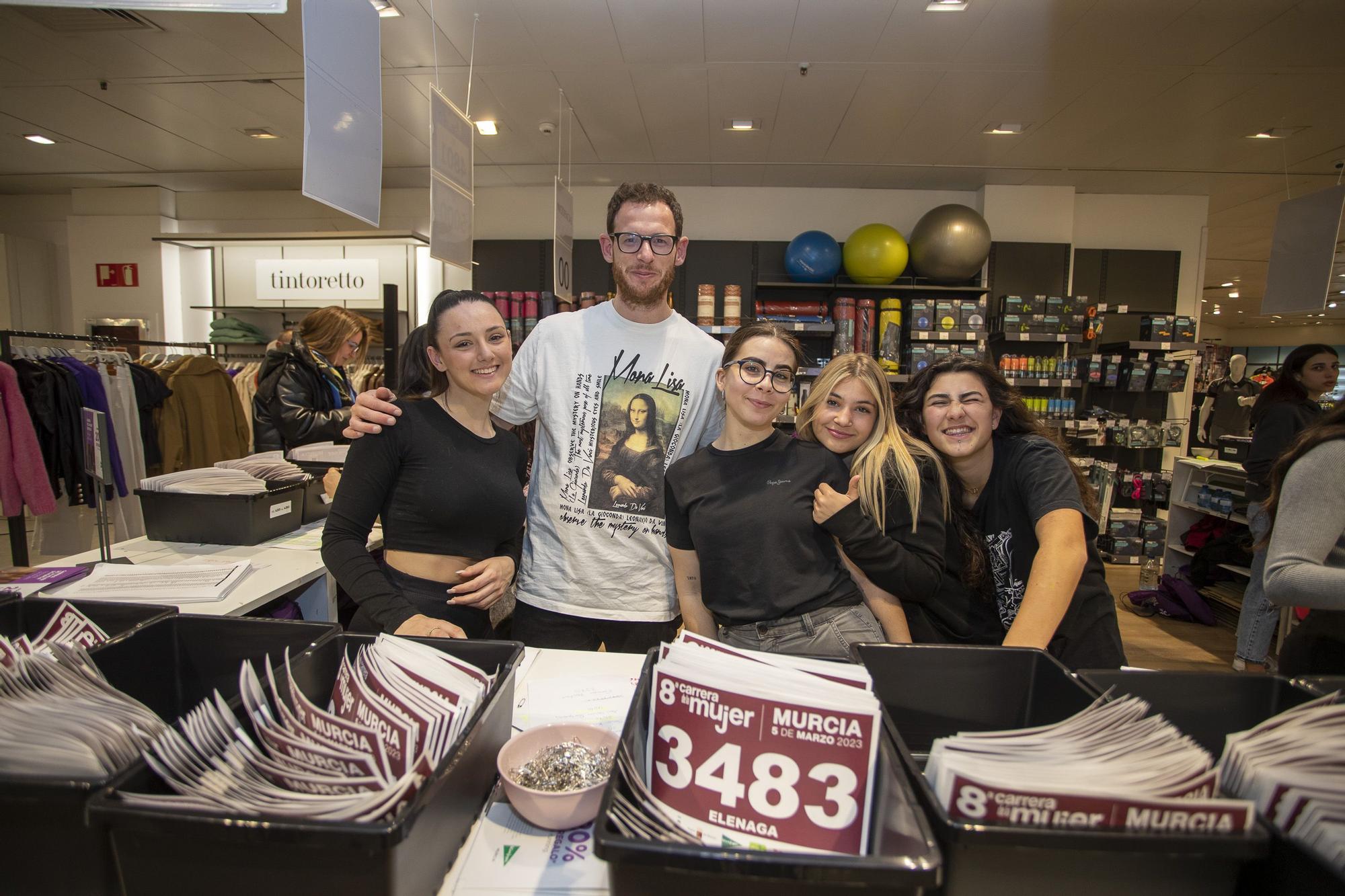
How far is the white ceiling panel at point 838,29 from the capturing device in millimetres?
3270

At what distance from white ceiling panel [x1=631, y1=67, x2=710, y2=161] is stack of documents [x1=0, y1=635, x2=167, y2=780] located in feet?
13.8

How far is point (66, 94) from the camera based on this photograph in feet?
15.0

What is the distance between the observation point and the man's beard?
186 cm

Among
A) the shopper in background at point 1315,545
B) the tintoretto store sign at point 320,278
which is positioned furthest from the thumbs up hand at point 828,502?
the tintoretto store sign at point 320,278

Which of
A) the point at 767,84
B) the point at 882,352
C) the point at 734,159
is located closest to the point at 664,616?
the point at 767,84

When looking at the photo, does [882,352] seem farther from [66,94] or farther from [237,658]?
[66,94]

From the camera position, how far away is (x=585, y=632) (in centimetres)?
186

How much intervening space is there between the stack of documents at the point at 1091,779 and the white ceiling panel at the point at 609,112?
14.3 feet

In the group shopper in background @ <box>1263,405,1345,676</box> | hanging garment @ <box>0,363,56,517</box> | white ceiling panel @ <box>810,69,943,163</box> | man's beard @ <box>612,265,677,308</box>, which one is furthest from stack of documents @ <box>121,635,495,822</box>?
hanging garment @ <box>0,363,56,517</box>

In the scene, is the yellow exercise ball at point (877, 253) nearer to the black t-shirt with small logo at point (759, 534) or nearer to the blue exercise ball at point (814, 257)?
the blue exercise ball at point (814, 257)

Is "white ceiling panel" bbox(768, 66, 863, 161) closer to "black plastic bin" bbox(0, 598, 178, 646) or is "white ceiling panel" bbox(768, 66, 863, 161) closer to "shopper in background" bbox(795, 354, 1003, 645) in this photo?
"shopper in background" bbox(795, 354, 1003, 645)

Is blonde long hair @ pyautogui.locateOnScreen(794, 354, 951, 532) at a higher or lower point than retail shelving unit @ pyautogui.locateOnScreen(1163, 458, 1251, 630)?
higher

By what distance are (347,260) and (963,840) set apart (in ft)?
24.1

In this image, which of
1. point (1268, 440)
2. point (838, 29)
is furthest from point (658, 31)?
point (1268, 440)
